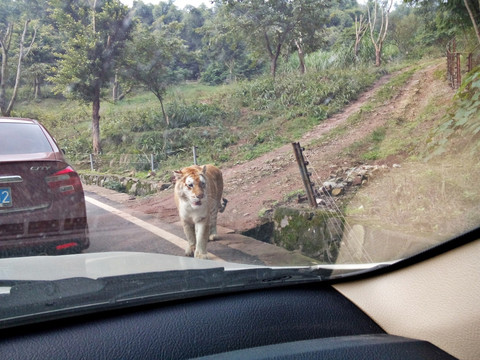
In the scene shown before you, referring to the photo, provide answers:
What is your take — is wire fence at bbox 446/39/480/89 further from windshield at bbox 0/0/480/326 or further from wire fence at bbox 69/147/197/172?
wire fence at bbox 69/147/197/172

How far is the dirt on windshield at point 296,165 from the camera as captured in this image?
593 centimetres

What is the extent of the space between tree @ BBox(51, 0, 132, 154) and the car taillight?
5.84 feet

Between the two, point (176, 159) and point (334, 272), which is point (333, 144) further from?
point (334, 272)

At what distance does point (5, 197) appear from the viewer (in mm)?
4035

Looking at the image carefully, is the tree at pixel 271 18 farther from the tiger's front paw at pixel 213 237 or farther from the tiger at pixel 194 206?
the tiger's front paw at pixel 213 237

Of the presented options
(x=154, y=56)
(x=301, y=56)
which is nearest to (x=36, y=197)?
(x=154, y=56)

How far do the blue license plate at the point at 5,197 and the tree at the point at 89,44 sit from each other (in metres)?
2.23

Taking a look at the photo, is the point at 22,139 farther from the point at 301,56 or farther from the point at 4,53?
the point at 301,56

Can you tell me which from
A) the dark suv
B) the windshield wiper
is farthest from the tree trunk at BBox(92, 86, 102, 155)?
the windshield wiper

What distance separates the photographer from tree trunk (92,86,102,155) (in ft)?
21.0

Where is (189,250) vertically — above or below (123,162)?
below

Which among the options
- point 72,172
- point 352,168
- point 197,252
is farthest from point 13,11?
point 352,168

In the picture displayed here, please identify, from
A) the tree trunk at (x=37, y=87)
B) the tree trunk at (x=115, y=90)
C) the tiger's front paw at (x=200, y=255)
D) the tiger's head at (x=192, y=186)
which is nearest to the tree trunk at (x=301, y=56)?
the tree trunk at (x=115, y=90)

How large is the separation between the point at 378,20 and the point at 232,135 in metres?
3.41
